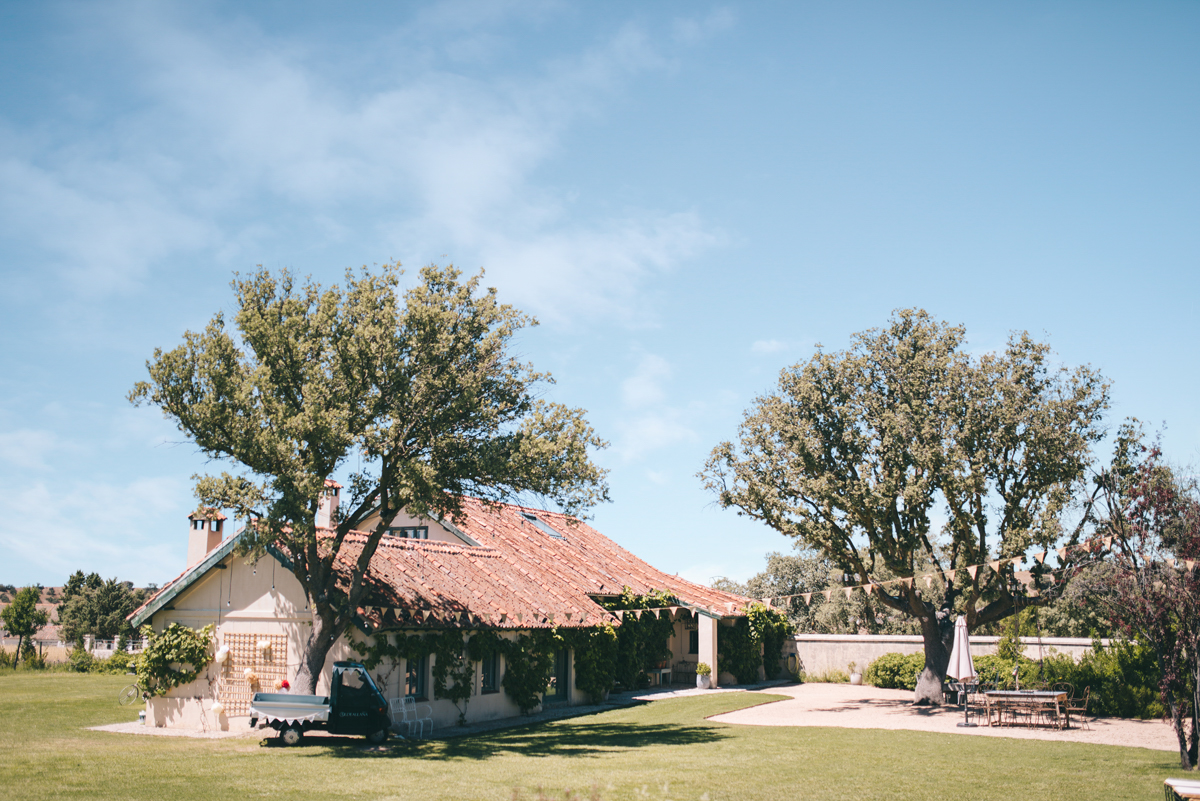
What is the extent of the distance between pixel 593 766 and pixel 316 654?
293 inches

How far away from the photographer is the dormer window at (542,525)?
35.4 m

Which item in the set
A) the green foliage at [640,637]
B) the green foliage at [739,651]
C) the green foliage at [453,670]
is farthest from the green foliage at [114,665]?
the green foliage at [739,651]

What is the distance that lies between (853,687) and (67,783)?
90.8 ft

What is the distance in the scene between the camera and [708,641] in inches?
1288

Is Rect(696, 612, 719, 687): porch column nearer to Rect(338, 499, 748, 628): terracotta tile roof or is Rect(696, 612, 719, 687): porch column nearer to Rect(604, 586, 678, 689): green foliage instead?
Rect(338, 499, 748, 628): terracotta tile roof

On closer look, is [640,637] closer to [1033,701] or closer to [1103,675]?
[1033,701]

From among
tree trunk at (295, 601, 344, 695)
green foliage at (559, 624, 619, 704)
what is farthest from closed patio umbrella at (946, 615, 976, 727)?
tree trunk at (295, 601, 344, 695)

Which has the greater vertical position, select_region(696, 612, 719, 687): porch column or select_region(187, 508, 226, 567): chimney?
select_region(187, 508, 226, 567): chimney

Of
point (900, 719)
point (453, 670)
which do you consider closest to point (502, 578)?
point (453, 670)

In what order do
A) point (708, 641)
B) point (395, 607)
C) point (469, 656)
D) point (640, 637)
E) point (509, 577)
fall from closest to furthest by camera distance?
1. point (395, 607)
2. point (469, 656)
3. point (509, 577)
4. point (640, 637)
5. point (708, 641)

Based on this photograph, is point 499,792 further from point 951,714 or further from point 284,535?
point 951,714

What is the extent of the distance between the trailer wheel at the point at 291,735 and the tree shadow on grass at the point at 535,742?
0.27 m

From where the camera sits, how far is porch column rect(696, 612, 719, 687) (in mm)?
32656

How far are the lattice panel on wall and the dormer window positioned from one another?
605 inches
